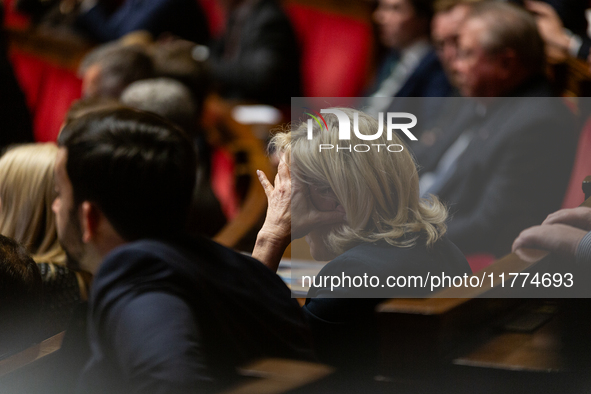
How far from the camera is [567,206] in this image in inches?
27.9

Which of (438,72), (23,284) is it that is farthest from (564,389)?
(438,72)

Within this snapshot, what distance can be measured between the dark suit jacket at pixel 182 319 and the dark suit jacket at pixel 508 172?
205 mm

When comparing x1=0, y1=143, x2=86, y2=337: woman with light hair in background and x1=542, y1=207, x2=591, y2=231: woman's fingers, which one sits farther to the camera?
x1=0, y1=143, x2=86, y2=337: woman with light hair in background

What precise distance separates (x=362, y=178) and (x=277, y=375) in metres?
0.20

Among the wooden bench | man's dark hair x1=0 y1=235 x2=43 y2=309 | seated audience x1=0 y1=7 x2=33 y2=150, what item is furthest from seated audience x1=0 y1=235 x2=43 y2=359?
seated audience x1=0 y1=7 x2=33 y2=150

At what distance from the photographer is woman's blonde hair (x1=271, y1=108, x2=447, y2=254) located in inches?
24.9

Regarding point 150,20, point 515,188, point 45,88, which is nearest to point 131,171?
point 515,188

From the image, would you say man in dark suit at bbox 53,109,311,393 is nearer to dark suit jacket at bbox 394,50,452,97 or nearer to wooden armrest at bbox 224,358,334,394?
wooden armrest at bbox 224,358,334,394

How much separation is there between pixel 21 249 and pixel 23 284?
0.05 metres

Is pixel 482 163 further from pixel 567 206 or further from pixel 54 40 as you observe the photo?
pixel 54 40

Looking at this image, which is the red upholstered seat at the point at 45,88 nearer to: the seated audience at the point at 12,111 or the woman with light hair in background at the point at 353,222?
the seated audience at the point at 12,111

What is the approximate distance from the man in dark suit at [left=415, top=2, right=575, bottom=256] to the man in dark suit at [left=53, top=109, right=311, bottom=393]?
0.71 ft

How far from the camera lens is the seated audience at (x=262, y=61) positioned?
2322mm

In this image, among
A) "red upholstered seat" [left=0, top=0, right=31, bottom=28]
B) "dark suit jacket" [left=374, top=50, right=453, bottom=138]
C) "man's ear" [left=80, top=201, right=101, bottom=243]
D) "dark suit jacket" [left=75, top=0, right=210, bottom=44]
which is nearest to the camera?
"man's ear" [left=80, top=201, right=101, bottom=243]
